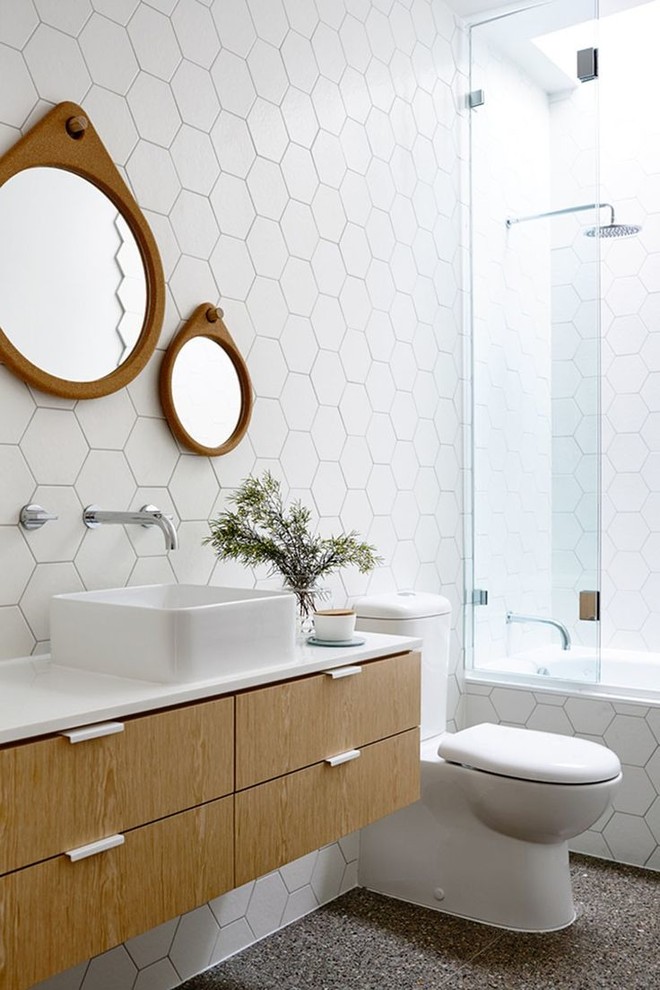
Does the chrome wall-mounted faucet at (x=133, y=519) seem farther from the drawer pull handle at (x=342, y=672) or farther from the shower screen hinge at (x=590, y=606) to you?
the shower screen hinge at (x=590, y=606)

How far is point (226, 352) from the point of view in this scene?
225cm

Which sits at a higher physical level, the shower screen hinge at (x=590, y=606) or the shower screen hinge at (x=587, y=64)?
the shower screen hinge at (x=587, y=64)

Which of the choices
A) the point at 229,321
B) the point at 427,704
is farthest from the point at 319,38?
the point at 427,704

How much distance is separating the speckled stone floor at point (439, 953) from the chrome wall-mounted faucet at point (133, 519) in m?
1.08

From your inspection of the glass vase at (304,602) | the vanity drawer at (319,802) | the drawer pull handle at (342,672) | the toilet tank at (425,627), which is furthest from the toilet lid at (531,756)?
the drawer pull handle at (342,672)

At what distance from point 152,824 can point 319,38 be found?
6.97 feet

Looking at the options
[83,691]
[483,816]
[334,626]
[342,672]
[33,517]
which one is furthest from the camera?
[483,816]

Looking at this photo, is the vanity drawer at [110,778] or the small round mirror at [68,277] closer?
the vanity drawer at [110,778]

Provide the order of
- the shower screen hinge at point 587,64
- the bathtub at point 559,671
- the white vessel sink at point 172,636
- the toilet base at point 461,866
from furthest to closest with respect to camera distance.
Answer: the shower screen hinge at point 587,64 < the bathtub at point 559,671 < the toilet base at point 461,866 < the white vessel sink at point 172,636

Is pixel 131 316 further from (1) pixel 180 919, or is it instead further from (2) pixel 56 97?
(1) pixel 180 919

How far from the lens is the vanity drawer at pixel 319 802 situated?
5.58 ft

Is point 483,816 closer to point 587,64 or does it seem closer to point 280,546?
point 280,546

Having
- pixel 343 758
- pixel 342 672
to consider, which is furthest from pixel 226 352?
pixel 343 758

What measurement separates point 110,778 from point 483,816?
1348 millimetres
